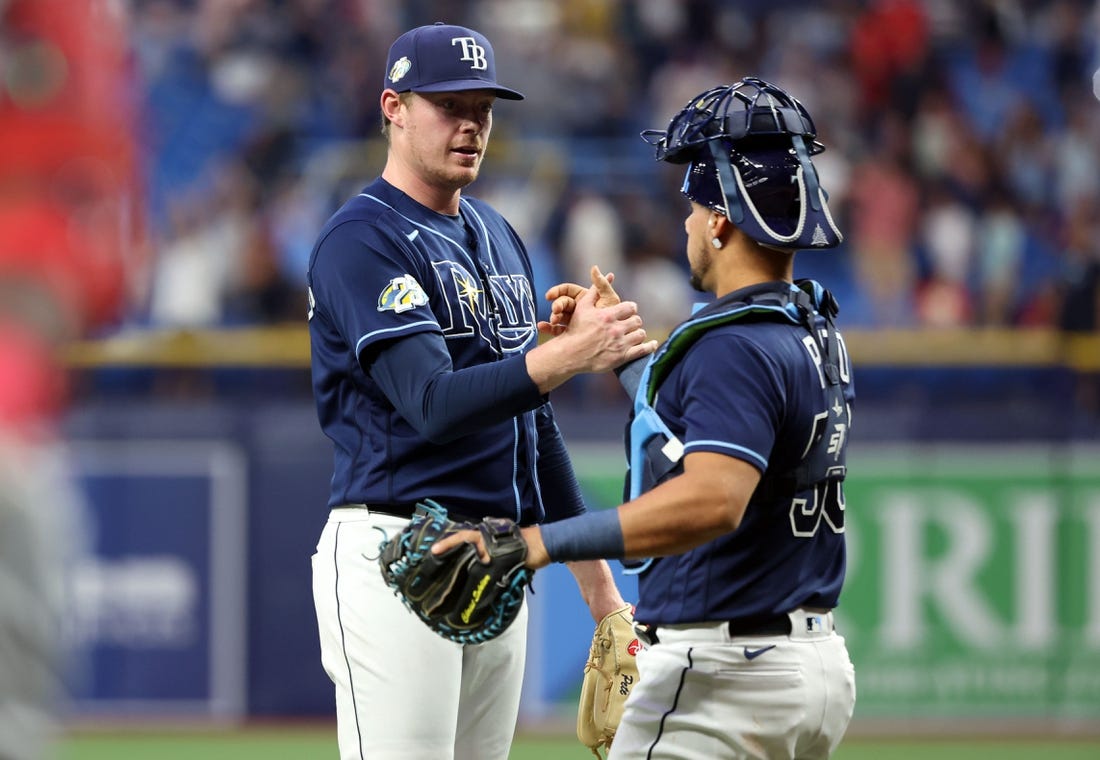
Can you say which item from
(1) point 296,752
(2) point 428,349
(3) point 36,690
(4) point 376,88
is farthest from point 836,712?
(4) point 376,88

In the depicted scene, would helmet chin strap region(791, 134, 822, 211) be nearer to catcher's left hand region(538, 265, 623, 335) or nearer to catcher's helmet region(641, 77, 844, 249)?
catcher's helmet region(641, 77, 844, 249)

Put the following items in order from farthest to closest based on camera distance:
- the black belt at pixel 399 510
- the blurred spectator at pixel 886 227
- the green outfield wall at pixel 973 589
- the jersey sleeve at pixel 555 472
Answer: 1. the blurred spectator at pixel 886 227
2. the green outfield wall at pixel 973 589
3. the jersey sleeve at pixel 555 472
4. the black belt at pixel 399 510

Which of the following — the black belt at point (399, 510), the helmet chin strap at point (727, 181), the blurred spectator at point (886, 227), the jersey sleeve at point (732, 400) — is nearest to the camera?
the jersey sleeve at point (732, 400)

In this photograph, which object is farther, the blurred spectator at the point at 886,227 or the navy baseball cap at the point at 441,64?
the blurred spectator at the point at 886,227

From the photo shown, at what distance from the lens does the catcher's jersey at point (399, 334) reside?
3.74 metres

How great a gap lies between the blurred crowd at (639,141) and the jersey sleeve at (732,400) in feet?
21.0

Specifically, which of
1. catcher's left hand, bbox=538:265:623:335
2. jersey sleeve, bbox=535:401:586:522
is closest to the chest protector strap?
catcher's left hand, bbox=538:265:623:335

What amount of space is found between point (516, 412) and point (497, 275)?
0.61m

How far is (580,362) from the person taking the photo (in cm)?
356

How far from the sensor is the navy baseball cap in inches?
155

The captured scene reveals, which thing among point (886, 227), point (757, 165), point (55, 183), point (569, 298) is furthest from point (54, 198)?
point (886, 227)

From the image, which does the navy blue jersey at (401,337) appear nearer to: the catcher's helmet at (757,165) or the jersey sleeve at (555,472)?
the jersey sleeve at (555,472)

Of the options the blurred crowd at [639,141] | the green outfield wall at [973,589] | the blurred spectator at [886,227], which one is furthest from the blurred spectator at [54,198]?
the blurred spectator at [886,227]

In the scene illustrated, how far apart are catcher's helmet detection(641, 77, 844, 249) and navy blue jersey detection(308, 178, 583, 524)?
0.75m
